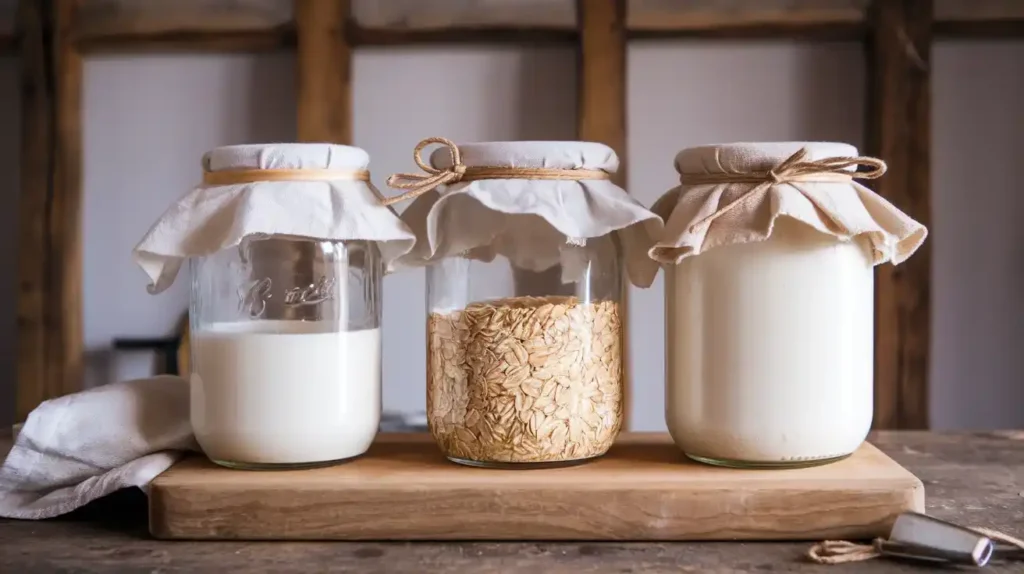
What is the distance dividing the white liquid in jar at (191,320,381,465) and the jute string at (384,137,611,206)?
0.15 metres

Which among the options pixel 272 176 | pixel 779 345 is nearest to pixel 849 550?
pixel 779 345

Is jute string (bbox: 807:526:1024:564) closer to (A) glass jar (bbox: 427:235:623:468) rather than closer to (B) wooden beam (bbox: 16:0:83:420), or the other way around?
(A) glass jar (bbox: 427:235:623:468)

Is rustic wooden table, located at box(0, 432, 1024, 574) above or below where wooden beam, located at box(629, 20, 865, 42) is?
below

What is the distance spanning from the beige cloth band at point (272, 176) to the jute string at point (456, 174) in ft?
0.16

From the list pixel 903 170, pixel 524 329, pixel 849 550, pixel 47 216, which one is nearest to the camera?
pixel 849 550

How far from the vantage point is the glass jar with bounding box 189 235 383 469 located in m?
0.82

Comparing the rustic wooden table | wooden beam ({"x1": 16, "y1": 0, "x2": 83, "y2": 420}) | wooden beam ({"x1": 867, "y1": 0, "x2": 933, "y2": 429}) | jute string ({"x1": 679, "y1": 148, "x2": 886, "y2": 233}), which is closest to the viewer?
the rustic wooden table

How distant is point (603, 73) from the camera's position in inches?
62.5

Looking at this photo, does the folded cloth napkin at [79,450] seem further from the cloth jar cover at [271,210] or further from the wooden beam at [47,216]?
the wooden beam at [47,216]

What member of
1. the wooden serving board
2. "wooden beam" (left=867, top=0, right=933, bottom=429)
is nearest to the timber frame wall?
"wooden beam" (left=867, top=0, right=933, bottom=429)

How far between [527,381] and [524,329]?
0.15 feet

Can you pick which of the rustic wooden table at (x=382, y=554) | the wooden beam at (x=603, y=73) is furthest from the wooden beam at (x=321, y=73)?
the rustic wooden table at (x=382, y=554)

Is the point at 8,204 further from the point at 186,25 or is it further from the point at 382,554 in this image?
the point at 382,554

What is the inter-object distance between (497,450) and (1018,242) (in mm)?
1270
